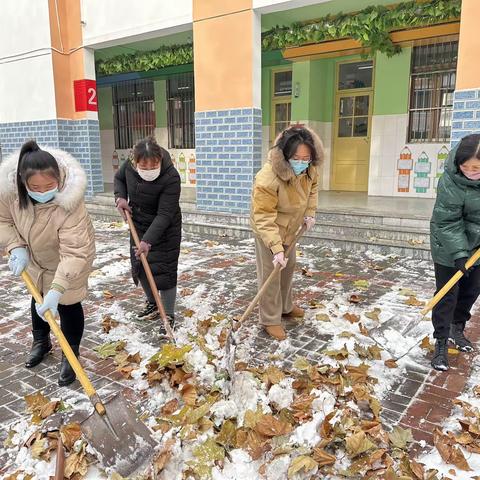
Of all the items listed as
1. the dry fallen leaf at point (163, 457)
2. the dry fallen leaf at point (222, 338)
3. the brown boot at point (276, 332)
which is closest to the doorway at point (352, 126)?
the brown boot at point (276, 332)

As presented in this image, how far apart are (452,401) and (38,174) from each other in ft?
9.14

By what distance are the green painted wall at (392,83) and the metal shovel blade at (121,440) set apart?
28.1 feet

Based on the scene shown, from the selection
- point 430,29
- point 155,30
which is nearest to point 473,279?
point 430,29

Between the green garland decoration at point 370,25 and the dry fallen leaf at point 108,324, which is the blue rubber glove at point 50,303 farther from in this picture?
the green garland decoration at point 370,25

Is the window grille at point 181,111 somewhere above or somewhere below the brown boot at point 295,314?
above

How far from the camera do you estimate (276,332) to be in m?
3.64

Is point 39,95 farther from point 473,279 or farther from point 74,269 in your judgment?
point 473,279

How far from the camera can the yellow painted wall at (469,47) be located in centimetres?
558

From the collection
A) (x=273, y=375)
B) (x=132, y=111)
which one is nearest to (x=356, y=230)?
(x=273, y=375)

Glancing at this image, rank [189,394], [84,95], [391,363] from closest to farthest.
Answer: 1. [189,394]
2. [391,363]
3. [84,95]

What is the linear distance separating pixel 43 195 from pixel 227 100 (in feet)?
18.6

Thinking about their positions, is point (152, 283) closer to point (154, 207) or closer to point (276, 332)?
Answer: point (154, 207)

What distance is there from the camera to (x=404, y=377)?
3.01 meters

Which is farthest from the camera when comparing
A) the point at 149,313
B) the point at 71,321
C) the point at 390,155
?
the point at 390,155
